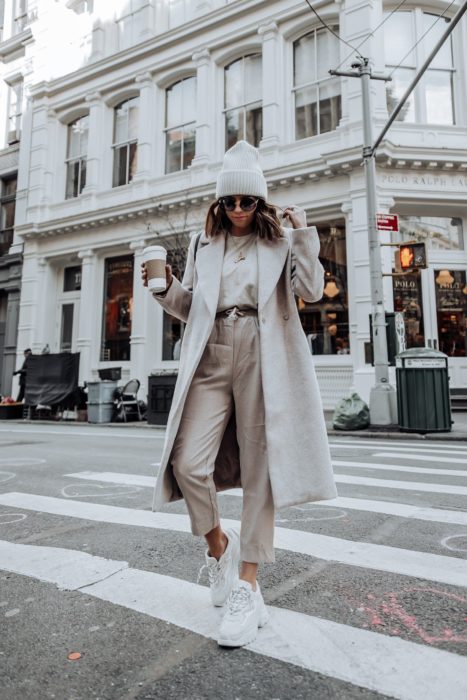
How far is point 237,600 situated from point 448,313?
1440cm

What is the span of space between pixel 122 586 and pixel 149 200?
1736 cm

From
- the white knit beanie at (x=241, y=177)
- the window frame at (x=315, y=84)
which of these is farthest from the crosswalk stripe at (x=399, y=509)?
the window frame at (x=315, y=84)

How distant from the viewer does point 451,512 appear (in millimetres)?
3943

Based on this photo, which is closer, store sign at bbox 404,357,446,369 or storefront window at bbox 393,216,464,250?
store sign at bbox 404,357,446,369

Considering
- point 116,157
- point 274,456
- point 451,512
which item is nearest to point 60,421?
point 116,157

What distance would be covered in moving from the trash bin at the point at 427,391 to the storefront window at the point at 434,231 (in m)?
6.26

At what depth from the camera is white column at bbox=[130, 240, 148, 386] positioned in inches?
715

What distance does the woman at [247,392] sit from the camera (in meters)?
2.20

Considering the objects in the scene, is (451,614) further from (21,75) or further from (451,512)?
(21,75)

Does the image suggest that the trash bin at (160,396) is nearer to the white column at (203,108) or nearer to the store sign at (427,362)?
the store sign at (427,362)

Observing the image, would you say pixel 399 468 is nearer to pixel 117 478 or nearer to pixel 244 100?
pixel 117 478

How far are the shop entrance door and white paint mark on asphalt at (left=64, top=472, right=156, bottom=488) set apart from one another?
11.2 meters

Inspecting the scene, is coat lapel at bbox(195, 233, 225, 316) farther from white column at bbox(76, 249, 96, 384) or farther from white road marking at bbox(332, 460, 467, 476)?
white column at bbox(76, 249, 96, 384)

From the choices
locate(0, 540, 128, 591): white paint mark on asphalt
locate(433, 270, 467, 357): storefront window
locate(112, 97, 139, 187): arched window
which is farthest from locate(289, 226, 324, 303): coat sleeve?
locate(112, 97, 139, 187): arched window
